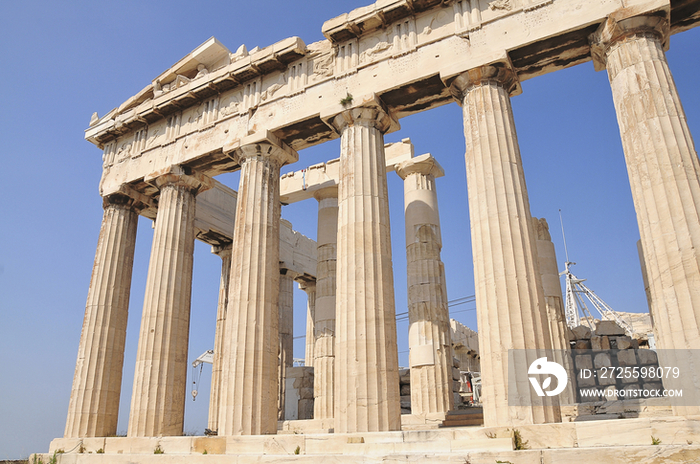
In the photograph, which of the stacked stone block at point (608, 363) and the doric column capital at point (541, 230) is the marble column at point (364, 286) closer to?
the doric column capital at point (541, 230)

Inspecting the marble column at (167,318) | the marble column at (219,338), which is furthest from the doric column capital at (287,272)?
the marble column at (167,318)

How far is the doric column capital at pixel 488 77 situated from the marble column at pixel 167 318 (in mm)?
10975

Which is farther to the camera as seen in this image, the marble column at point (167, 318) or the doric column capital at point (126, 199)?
the doric column capital at point (126, 199)

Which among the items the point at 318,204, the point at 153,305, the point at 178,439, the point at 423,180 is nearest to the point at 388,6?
the point at 423,180

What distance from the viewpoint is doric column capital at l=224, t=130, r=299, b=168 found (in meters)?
18.8

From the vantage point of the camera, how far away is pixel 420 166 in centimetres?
2328

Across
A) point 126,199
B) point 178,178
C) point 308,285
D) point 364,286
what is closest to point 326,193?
point 178,178

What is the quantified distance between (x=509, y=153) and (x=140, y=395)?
1404 centimetres

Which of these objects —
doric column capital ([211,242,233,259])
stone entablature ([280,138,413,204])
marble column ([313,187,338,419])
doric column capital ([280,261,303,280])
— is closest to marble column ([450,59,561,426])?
stone entablature ([280,138,413,204])

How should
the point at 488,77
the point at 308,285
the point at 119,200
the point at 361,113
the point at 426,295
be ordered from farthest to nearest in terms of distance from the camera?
the point at 308,285
the point at 119,200
the point at 426,295
the point at 361,113
the point at 488,77

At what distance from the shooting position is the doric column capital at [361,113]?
16.9 meters

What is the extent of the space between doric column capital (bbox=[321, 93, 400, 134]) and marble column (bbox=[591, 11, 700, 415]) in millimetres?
6222

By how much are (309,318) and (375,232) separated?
18.1 meters

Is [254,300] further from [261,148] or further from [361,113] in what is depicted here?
[361,113]
